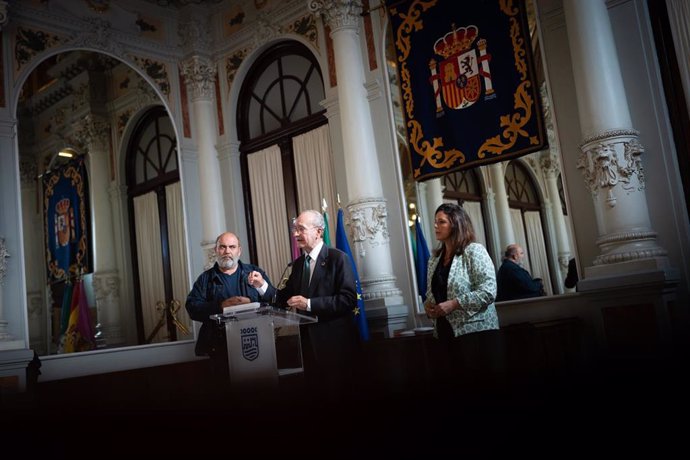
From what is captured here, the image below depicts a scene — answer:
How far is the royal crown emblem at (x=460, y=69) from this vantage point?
213 inches

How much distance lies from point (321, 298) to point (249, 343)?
1.63ft

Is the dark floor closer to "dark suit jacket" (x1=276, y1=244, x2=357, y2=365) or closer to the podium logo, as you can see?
the podium logo

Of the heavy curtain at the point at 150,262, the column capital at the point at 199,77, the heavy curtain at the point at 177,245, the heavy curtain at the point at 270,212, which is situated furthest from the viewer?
the heavy curtain at the point at 150,262

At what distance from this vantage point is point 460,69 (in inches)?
218

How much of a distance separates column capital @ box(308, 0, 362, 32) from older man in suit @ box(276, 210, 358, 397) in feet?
10.8

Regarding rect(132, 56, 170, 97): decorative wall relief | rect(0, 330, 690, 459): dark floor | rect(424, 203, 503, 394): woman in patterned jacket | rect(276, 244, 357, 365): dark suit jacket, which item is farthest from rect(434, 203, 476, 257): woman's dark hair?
rect(132, 56, 170, 97): decorative wall relief

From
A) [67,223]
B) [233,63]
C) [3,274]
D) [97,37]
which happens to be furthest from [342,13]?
[67,223]

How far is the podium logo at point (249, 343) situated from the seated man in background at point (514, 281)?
3023 mm

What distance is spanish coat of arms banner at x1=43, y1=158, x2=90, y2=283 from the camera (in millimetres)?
8711

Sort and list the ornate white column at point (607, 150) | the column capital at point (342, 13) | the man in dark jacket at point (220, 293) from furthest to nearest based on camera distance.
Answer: the column capital at point (342, 13), the ornate white column at point (607, 150), the man in dark jacket at point (220, 293)

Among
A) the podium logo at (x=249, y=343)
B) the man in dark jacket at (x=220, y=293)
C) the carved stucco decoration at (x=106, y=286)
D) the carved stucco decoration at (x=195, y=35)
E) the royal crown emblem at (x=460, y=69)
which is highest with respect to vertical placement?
the carved stucco decoration at (x=195, y=35)

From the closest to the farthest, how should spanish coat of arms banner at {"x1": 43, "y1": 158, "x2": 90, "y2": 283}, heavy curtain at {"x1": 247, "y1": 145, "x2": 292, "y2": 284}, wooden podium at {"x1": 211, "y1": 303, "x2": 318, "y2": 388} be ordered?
wooden podium at {"x1": 211, "y1": 303, "x2": 318, "y2": 388}, heavy curtain at {"x1": 247, "y1": 145, "x2": 292, "y2": 284}, spanish coat of arms banner at {"x1": 43, "y1": 158, "x2": 90, "y2": 283}

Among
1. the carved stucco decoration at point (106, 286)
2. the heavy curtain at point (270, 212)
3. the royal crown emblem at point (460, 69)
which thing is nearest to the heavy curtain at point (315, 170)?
the heavy curtain at point (270, 212)

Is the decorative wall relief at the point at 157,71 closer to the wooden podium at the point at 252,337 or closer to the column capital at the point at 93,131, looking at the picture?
the column capital at the point at 93,131
